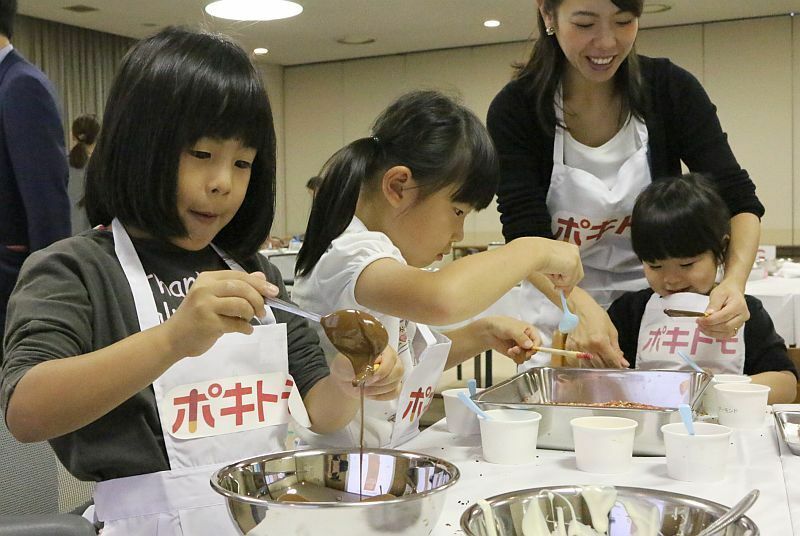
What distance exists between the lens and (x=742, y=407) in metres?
1.46

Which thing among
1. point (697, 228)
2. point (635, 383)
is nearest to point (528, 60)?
point (697, 228)

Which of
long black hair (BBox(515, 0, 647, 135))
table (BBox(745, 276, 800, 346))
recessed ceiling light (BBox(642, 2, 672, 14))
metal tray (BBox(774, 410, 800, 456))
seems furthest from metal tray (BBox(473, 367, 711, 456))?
recessed ceiling light (BBox(642, 2, 672, 14))

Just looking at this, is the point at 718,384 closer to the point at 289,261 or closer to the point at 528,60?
the point at 528,60

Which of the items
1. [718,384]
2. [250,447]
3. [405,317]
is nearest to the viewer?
[250,447]

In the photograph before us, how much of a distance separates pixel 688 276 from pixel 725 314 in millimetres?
392

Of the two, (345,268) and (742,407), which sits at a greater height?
(345,268)

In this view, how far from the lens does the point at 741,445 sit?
1328mm

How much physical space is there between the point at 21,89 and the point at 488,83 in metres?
8.28

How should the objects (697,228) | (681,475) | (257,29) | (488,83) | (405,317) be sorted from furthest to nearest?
(488,83) → (257,29) → (697,228) → (405,317) → (681,475)

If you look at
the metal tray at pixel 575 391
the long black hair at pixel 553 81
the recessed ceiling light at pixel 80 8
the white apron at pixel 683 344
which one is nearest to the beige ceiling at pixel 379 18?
the recessed ceiling light at pixel 80 8

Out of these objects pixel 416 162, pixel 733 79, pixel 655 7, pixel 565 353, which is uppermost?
pixel 655 7

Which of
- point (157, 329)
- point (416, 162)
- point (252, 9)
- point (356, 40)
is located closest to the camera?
point (157, 329)

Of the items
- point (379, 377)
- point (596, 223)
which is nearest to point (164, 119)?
point (379, 377)

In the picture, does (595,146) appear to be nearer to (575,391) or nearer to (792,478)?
(575,391)
